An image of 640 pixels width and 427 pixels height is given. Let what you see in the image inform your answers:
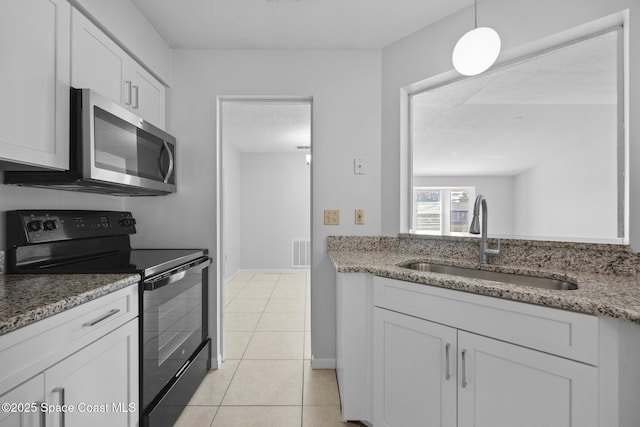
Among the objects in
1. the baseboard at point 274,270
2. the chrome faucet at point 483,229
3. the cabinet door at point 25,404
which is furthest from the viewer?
the baseboard at point 274,270

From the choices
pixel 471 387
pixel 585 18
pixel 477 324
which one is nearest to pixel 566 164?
pixel 585 18

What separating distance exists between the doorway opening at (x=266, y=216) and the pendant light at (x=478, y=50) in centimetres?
208

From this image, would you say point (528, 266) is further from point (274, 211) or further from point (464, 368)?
point (274, 211)

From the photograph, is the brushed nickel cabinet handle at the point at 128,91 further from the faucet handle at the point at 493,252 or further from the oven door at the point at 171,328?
the faucet handle at the point at 493,252

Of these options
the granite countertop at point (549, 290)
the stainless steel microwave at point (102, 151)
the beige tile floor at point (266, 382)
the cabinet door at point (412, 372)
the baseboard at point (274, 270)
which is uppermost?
the stainless steel microwave at point (102, 151)

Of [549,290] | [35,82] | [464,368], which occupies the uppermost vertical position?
[35,82]

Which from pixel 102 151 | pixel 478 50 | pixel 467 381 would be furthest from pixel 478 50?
pixel 102 151

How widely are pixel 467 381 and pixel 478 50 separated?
1.40m

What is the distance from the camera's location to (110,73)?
1535 mm

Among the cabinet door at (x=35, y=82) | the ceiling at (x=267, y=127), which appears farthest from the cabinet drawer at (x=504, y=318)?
the ceiling at (x=267, y=127)

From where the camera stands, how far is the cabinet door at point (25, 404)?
0.75m

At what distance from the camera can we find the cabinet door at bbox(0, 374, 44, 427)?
2.47 feet

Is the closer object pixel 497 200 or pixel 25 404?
pixel 25 404

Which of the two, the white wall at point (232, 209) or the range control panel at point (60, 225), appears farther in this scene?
the white wall at point (232, 209)
